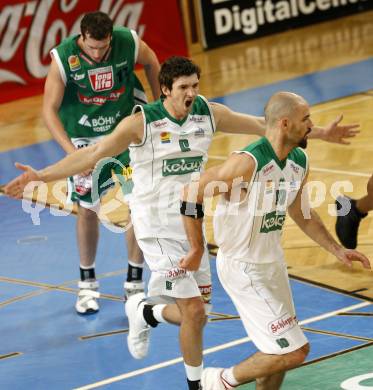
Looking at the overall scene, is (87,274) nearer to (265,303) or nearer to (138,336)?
(138,336)

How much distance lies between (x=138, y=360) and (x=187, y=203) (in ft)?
5.83

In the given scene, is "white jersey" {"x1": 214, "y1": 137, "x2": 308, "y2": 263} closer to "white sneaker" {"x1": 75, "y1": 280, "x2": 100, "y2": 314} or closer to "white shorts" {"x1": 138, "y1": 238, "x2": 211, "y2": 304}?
"white shorts" {"x1": 138, "y1": 238, "x2": 211, "y2": 304}

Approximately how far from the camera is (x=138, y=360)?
753 centimetres

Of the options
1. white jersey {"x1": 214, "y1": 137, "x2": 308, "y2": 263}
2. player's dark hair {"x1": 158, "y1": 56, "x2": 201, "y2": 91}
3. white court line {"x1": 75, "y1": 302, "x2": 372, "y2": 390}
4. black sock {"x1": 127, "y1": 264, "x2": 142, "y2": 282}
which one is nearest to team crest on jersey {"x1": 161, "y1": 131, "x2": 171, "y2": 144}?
player's dark hair {"x1": 158, "y1": 56, "x2": 201, "y2": 91}

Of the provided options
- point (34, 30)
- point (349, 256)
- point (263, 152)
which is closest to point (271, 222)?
point (263, 152)

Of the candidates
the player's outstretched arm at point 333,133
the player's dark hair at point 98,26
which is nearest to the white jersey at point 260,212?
the player's outstretched arm at point 333,133

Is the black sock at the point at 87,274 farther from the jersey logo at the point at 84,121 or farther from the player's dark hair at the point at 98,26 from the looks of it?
the player's dark hair at the point at 98,26

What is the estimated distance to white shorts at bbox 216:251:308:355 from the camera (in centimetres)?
611

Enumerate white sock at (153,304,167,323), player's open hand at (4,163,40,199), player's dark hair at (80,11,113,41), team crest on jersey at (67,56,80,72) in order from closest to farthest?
1. player's open hand at (4,163,40,199)
2. white sock at (153,304,167,323)
3. player's dark hair at (80,11,113,41)
4. team crest on jersey at (67,56,80,72)

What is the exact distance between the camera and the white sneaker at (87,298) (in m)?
8.56

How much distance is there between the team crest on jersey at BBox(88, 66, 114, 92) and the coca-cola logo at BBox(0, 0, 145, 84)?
Result: 8629 millimetres

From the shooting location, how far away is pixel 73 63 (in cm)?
848

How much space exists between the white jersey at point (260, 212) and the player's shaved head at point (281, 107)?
6.0 inches

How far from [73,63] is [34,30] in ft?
29.0
